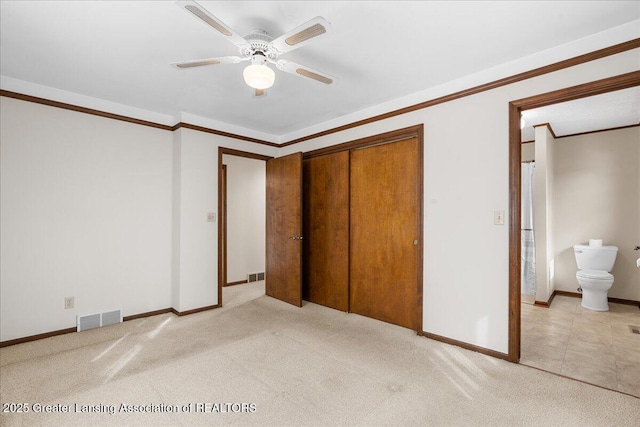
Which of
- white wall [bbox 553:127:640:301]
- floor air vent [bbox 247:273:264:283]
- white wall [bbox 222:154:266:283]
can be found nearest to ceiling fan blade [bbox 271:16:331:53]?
white wall [bbox 222:154:266:283]

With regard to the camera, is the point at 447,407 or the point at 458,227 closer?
the point at 447,407

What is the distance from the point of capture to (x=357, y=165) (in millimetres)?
3686

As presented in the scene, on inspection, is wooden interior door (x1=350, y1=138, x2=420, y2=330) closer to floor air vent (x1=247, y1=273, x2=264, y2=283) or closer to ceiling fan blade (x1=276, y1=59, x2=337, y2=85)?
ceiling fan blade (x1=276, y1=59, x2=337, y2=85)

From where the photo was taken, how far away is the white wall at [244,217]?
5266mm

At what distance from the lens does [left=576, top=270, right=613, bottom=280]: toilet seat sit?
12.3 feet

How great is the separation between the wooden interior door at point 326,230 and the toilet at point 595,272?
3.03m

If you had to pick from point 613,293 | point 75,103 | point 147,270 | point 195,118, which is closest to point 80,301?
point 147,270

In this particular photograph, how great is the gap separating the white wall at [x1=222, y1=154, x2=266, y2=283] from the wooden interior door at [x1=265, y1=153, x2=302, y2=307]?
994 millimetres

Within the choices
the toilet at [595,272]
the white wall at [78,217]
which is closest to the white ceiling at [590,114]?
the toilet at [595,272]

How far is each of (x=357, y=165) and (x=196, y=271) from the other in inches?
92.6

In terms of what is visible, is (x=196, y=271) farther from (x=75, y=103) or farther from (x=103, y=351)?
(x=75, y=103)

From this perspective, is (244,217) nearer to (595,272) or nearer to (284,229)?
(284,229)

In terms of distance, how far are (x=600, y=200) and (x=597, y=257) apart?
0.86 meters

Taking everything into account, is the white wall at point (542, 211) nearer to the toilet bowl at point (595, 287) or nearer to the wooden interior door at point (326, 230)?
the toilet bowl at point (595, 287)
